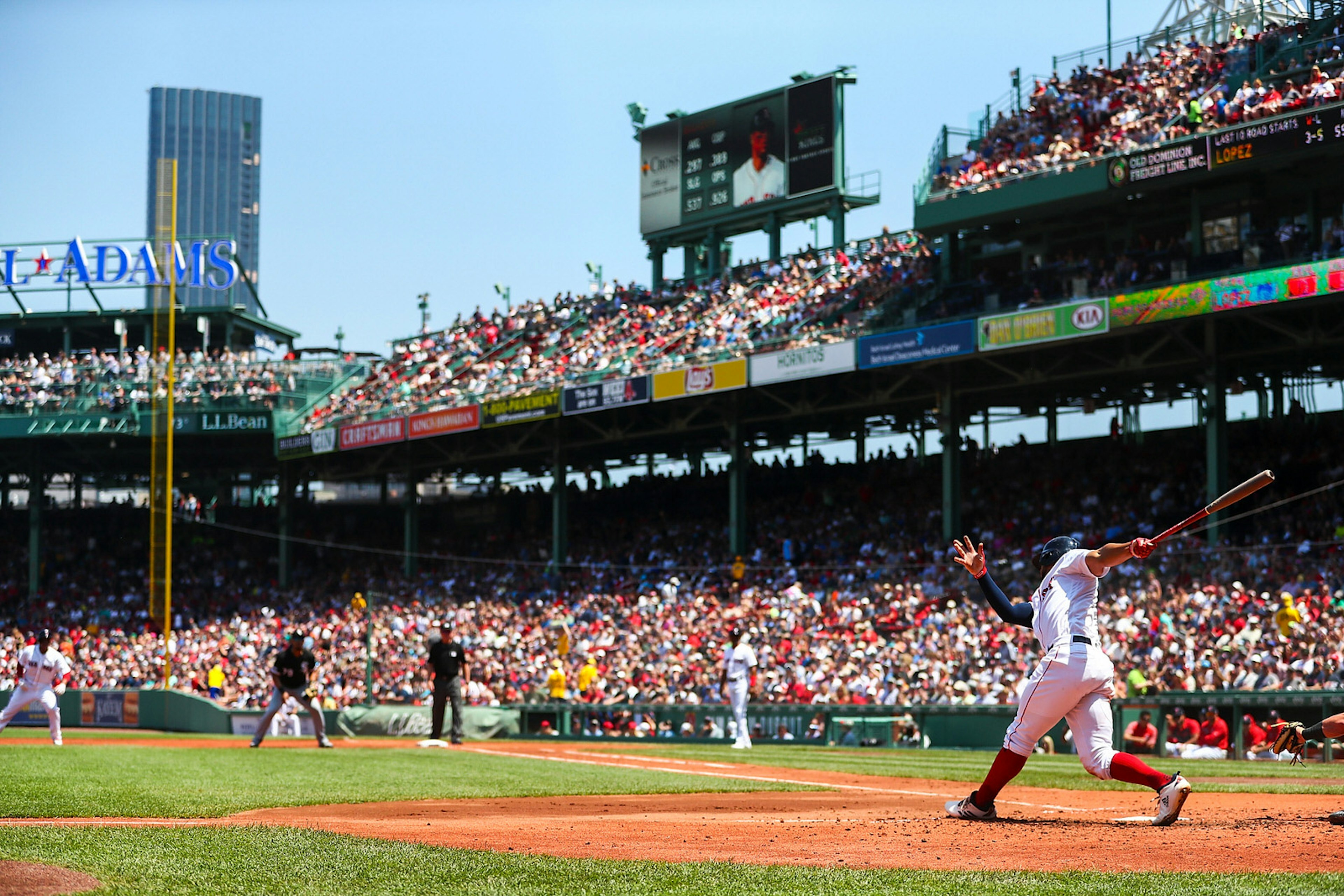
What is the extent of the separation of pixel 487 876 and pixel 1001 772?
371 cm

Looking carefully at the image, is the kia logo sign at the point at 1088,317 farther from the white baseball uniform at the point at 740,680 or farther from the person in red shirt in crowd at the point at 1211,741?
the white baseball uniform at the point at 740,680

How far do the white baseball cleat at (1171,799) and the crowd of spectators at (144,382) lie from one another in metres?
41.1

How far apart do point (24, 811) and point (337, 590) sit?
3467 cm

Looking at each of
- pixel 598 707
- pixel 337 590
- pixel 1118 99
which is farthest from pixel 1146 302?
pixel 337 590

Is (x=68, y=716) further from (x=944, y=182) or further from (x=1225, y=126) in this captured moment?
(x=1225, y=126)

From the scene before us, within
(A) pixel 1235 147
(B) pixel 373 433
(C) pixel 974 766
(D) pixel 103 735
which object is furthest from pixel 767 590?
(C) pixel 974 766

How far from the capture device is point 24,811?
997 centimetres

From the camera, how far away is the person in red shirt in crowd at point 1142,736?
20.1 meters

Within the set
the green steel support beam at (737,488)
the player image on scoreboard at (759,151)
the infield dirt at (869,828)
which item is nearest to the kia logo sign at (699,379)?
the green steel support beam at (737,488)

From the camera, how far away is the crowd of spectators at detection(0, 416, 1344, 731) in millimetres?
24281

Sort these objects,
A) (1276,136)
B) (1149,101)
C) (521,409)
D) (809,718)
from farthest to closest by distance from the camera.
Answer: (521,409)
(1149,101)
(1276,136)
(809,718)

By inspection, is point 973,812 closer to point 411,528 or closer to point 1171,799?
point 1171,799

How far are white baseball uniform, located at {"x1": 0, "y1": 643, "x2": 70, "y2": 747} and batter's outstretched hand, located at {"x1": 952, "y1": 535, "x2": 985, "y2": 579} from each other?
586 inches

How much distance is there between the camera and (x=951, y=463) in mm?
32219
